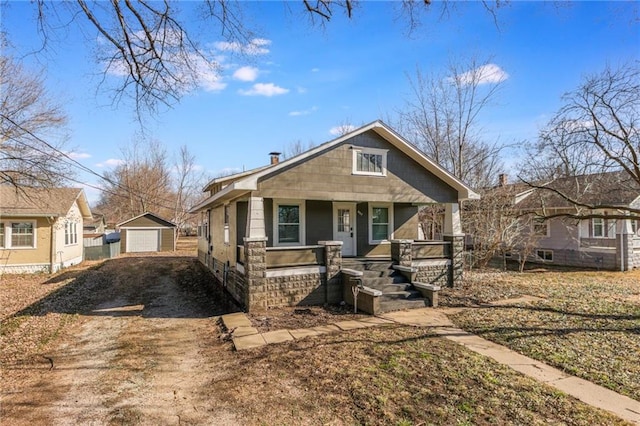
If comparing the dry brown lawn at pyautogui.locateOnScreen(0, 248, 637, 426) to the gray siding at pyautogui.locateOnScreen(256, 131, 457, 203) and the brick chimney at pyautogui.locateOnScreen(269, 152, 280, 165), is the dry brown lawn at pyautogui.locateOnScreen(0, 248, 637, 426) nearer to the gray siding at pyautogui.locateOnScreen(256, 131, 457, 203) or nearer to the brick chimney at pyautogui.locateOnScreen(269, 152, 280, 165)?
the gray siding at pyautogui.locateOnScreen(256, 131, 457, 203)

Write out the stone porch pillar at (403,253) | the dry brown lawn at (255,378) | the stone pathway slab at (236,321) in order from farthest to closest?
the stone porch pillar at (403,253) → the stone pathway slab at (236,321) → the dry brown lawn at (255,378)

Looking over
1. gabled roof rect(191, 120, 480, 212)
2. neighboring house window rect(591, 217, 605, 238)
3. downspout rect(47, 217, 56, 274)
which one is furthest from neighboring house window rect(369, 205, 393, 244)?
downspout rect(47, 217, 56, 274)

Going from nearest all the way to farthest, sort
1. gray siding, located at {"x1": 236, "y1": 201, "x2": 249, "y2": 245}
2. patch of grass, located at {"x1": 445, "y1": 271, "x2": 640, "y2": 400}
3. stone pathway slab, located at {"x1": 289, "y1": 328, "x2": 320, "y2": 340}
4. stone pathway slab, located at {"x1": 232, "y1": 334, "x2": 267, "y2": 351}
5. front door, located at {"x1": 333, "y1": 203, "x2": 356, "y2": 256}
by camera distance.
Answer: patch of grass, located at {"x1": 445, "y1": 271, "x2": 640, "y2": 400}, stone pathway slab, located at {"x1": 232, "y1": 334, "x2": 267, "y2": 351}, stone pathway slab, located at {"x1": 289, "y1": 328, "x2": 320, "y2": 340}, gray siding, located at {"x1": 236, "y1": 201, "x2": 249, "y2": 245}, front door, located at {"x1": 333, "y1": 203, "x2": 356, "y2": 256}

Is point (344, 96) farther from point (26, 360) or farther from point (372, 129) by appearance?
point (26, 360)

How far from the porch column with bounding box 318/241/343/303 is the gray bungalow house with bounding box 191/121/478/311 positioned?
3cm

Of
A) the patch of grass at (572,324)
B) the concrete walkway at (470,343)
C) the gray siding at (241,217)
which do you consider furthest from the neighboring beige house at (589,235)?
the gray siding at (241,217)

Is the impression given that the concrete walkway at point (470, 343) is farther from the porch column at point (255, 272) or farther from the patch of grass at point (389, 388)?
the porch column at point (255, 272)

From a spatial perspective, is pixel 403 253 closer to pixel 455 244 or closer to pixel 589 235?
pixel 455 244

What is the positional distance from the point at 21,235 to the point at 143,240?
35.5 feet

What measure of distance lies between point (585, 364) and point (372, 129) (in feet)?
25.9

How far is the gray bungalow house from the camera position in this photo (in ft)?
29.9

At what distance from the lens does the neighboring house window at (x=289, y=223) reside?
11.2 metres

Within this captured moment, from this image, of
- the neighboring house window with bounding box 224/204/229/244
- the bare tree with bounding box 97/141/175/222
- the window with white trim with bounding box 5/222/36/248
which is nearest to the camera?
the neighboring house window with bounding box 224/204/229/244

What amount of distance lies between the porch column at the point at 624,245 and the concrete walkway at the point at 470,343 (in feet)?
42.9
